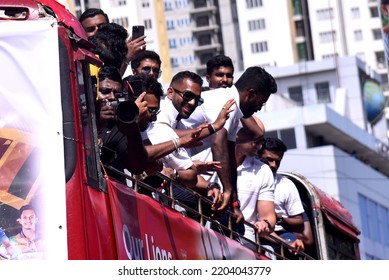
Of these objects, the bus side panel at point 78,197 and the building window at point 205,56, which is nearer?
the bus side panel at point 78,197

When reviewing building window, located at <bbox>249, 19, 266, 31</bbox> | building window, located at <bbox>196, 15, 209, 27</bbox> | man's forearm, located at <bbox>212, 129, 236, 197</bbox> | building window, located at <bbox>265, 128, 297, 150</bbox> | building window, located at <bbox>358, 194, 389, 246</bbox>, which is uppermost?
man's forearm, located at <bbox>212, 129, 236, 197</bbox>

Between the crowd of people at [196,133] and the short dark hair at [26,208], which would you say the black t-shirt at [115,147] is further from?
the short dark hair at [26,208]

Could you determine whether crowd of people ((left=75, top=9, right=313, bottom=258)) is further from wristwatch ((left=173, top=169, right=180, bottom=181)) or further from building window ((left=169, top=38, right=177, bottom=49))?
building window ((left=169, top=38, right=177, bottom=49))

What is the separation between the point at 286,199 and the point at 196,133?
14.4 ft

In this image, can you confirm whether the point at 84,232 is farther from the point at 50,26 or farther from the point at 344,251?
the point at 344,251

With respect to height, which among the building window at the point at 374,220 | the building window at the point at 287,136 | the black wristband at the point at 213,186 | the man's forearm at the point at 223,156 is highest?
the man's forearm at the point at 223,156

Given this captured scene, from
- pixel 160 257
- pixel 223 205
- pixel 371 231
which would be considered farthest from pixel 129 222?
pixel 371 231

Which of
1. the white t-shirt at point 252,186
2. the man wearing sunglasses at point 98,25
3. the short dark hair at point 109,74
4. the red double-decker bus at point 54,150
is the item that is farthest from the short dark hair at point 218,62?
the red double-decker bus at point 54,150

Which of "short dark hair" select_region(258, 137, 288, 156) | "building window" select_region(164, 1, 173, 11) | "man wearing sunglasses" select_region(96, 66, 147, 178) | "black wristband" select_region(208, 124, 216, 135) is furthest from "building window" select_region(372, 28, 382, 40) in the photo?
"man wearing sunglasses" select_region(96, 66, 147, 178)

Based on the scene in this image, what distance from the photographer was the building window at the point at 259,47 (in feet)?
401

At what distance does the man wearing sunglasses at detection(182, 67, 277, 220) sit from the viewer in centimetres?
1109

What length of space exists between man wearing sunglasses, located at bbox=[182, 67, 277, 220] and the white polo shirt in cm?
36

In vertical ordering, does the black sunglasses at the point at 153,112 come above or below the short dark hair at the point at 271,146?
above
